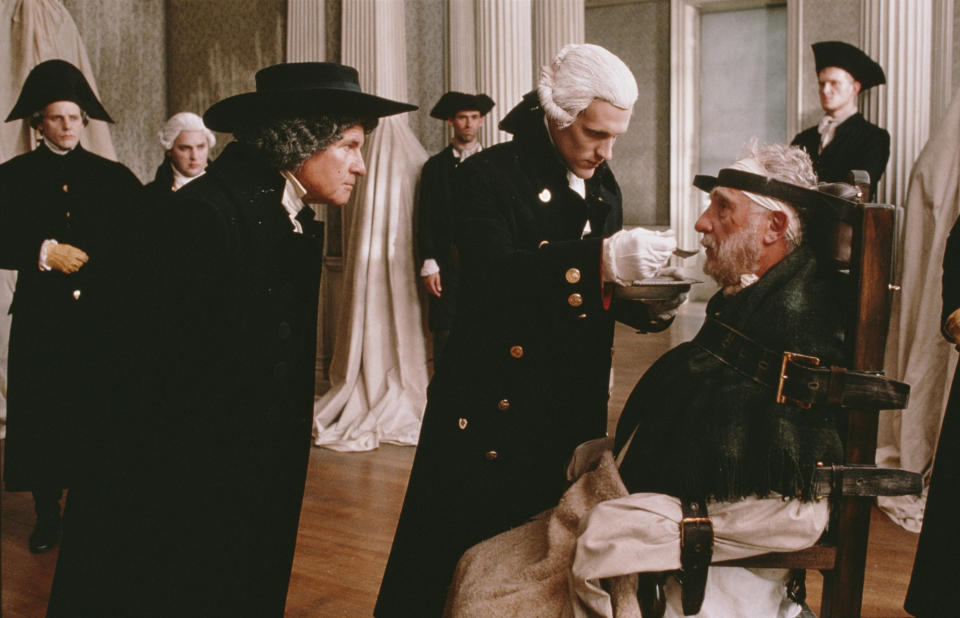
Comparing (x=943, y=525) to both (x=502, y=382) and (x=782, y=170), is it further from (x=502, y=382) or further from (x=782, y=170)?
(x=502, y=382)

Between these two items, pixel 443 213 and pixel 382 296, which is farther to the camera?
pixel 382 296

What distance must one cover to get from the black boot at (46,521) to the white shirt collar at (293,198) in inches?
89.2

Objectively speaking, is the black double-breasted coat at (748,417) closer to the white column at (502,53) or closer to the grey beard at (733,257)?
the grey beard at (733,257)

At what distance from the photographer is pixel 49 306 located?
350 cm

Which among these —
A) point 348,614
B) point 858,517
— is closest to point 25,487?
point 348,614

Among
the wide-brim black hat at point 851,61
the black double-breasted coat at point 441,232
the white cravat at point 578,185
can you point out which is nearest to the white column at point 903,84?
the wide-brim black hat at point 851,61

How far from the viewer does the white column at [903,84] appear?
162 inches

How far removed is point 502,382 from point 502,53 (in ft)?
13.3

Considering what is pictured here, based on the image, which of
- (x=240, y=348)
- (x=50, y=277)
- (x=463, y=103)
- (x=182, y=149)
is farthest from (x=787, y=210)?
(x=463, y=103)

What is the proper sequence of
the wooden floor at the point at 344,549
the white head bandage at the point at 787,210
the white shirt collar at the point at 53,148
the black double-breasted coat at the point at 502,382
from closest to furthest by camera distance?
the white head bandage at the point at 787,210 < the black double-breasted coat at the point at 502,382 < the wooden floor at the point at 344,549 < the white shirt collar at the point at 53,148

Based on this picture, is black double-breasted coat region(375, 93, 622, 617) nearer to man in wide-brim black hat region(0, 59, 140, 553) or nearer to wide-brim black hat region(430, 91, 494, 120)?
man in wide-brim black hat region(0, 59, 140, 553)

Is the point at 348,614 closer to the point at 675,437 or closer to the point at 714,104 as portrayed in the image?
the point at 675,437

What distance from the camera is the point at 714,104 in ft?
36.6

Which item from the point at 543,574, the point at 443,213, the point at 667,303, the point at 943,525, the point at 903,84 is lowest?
the point at 943,525
